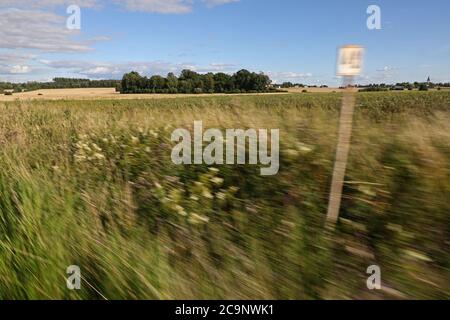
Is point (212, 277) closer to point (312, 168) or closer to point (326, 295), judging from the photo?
point (326, 295)

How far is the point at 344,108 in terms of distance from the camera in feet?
10.1

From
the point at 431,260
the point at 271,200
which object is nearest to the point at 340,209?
the point at 271,200

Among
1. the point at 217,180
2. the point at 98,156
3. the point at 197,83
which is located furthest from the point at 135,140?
the point at 197,83

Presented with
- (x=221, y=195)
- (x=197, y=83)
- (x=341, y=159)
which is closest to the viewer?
(x=341, y=159)

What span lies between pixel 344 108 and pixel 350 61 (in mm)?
375

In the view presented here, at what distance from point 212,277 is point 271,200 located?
47.2 inches

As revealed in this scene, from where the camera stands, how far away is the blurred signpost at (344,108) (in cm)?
290

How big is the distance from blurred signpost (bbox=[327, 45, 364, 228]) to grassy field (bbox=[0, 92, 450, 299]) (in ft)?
0.46

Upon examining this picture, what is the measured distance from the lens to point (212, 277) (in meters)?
2.45

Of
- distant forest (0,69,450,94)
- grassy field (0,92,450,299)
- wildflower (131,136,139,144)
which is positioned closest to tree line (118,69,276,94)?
distant forest (0,69,450,94)

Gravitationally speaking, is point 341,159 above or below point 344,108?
below

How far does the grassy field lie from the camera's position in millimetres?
2352

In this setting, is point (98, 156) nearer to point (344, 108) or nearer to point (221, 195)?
point (221, 195)

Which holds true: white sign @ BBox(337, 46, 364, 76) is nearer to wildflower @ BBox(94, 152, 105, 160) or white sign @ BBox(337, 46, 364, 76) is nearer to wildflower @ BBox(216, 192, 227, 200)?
wildflower @ BBox(216, 192, 227, 200)
